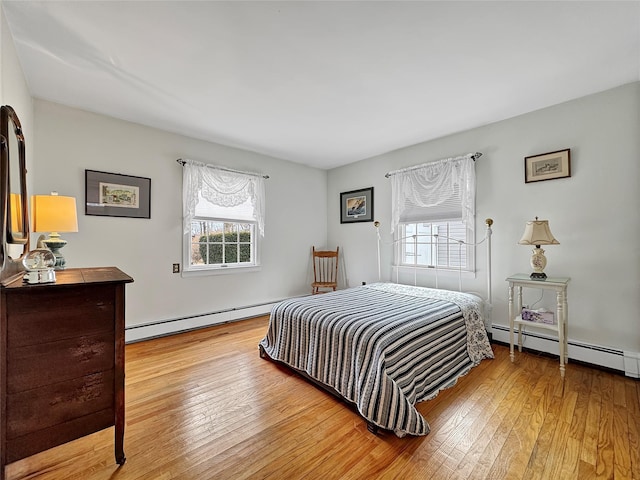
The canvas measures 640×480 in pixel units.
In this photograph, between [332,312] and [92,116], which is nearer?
[332,312]

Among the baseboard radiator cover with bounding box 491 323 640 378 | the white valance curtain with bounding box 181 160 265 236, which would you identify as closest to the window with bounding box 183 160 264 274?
the white valance curtain with bounding box 181 160 265 236

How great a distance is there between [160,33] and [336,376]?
8.36 feet

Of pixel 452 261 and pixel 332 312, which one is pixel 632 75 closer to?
pixel 452 261

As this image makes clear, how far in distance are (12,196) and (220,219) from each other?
2379 millimetres

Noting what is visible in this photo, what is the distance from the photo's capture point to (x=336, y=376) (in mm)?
2031

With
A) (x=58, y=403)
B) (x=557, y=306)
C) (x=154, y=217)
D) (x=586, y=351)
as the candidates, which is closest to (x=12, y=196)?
(x=58, y=403)

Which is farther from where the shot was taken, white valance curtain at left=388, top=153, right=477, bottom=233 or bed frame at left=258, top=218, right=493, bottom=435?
white valance curtain at left=388, top=153, right=477, bottom=233

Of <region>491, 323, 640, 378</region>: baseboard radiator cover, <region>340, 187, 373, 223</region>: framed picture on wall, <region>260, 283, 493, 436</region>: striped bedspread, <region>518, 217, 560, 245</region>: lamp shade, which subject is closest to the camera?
<region>260, 283, 493, 436</region>: striped bedspread

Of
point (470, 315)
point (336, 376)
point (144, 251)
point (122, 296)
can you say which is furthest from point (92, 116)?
point (470, 315)

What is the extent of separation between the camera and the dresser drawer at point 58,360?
4.04 feet

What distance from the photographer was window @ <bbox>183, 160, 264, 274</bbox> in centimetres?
350

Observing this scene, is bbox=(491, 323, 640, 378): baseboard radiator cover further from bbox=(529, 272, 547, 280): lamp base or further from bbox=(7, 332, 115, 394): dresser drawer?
bbox=(7, 332, 115, 394): dresser drawer

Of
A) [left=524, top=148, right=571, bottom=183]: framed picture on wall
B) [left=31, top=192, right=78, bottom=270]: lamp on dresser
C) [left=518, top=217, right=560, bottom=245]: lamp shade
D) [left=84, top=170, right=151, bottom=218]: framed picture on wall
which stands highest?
[left=524, top=148, right=571, bottom=183]: framed picture on wall

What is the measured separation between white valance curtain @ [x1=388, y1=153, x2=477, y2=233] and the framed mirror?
360 centimetres
